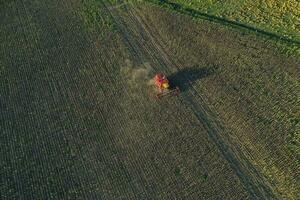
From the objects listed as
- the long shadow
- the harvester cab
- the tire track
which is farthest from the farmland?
the long shadow

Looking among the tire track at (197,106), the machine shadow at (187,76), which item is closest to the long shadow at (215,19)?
the tire track at (197,106)

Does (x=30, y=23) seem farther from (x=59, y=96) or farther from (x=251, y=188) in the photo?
(x=251, y=188)

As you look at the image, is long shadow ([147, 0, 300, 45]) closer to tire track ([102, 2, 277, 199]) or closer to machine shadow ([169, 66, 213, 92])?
tire track ([102, 2, 277, 199])

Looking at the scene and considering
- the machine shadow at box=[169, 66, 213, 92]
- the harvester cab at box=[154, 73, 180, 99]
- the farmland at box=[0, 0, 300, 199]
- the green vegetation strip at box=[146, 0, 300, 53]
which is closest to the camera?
the farmland at box=[0, 0, 300, 199]

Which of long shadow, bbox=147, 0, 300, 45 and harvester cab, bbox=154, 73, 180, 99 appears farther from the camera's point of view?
long shadow, bbox=147, 0, 300, 45

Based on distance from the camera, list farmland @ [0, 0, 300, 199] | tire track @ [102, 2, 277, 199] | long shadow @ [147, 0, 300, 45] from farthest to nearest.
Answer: long shadow @ [147, 0, 300, 45] → farmland @ [0, 0, 300, 199] → tire track @ [102, 2, 277, 199]

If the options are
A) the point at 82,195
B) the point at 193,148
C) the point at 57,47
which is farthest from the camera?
the point at 57,47

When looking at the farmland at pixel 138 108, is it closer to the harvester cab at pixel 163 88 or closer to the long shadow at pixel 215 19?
the harvester cab at pixel 163 88

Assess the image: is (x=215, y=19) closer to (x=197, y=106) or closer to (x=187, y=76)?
(x=187, y=76)

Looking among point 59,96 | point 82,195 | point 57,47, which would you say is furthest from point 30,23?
point 82,195
